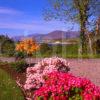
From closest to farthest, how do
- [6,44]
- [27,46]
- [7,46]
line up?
[27,46] < [7,46] < [6,44]

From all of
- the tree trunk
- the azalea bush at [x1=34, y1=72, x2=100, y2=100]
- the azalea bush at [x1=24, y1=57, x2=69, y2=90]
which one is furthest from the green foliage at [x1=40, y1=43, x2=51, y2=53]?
the azalea bush at [x1=34, y1=72, x2=100, y2=100]

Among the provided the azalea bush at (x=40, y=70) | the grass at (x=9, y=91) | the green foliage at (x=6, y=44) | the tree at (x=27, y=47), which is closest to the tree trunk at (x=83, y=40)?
the green foliage at (x=6, y=44)

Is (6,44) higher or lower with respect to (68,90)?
higher

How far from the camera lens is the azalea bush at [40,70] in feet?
42.0

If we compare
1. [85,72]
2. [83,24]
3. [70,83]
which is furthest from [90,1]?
[70,83]

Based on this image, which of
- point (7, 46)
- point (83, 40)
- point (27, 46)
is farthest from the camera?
point (83, 40)

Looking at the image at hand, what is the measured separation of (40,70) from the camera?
13133mm

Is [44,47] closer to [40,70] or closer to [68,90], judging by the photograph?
[40,70]

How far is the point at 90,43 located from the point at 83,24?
5.60ft

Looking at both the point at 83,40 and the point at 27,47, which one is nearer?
the point at 27,47

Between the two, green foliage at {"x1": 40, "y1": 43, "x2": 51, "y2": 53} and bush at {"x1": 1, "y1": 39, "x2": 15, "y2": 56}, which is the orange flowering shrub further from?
green foliage at {"x1": 40, "y1": 43, "x2": 51, "y2": 53}

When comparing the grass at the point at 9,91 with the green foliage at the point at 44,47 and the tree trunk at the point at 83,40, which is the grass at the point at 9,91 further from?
the tree trunk at the point at 83,40

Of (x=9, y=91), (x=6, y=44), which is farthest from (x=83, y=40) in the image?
(x=9, y=91)

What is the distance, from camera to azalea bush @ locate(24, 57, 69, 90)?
42.0 ft
